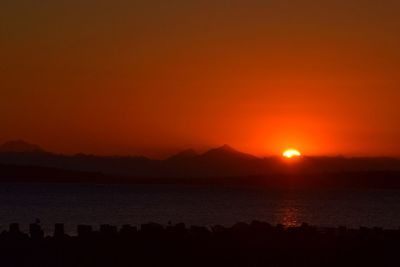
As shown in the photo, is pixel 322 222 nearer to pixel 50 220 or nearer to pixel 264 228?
pixel 50 220

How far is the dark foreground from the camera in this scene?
15195mm

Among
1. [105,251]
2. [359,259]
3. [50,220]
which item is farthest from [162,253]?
[50,220]

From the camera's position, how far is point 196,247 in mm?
15820

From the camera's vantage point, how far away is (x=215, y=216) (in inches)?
3479

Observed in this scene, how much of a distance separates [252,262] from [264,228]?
116 cm

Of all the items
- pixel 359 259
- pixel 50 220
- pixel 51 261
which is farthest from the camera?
pixel 50 220

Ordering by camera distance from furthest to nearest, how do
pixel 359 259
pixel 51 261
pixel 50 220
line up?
1. pixel 50 220
2. pixel 359 259
3. pixel 51 261

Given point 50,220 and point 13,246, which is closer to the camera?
point 13,246

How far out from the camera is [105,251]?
50.5 feet

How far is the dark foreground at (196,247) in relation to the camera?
598 inches

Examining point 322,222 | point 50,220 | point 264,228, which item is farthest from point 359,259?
A: point 322,222

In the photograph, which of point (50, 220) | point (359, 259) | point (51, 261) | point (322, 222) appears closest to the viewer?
point (51, 261)

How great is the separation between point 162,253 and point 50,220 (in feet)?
201

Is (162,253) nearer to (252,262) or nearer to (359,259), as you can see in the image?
(252,262)
